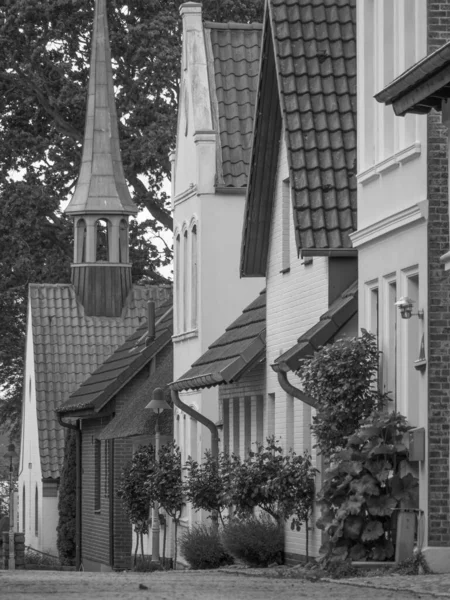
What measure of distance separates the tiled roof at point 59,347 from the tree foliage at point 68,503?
2.04 metres

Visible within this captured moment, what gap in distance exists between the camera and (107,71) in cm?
5159

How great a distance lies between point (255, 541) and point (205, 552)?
1464 millimetres

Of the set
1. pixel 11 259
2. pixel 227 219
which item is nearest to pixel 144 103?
pixel 11 259

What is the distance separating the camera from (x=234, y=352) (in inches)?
1106

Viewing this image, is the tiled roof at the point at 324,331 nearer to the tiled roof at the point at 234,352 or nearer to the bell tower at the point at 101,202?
the tiled roof at the point at 234,352

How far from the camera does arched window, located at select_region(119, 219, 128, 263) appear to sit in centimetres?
5416

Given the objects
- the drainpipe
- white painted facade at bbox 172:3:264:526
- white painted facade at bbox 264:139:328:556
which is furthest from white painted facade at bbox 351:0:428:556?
white painted facade at bbox 172:3:264:526

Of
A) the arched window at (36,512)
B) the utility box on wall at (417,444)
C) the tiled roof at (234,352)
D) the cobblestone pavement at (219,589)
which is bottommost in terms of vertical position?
the arched window at (36,512)

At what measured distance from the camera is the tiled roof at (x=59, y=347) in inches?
1951

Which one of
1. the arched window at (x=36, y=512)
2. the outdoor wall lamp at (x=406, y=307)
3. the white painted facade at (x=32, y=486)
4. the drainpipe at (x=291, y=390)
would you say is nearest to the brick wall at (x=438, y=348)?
the outdoor wall lamp at (x=406, y=307)

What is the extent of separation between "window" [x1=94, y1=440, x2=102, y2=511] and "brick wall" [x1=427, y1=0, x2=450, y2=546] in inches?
973

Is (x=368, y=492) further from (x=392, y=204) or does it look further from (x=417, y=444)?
(x=392, y=204)

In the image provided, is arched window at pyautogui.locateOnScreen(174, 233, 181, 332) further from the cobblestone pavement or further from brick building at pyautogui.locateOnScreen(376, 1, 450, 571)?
brick building at pyautogui.locateOnScreen(376, 1, 450, 571)

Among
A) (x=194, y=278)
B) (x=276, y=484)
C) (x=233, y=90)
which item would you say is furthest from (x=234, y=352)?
(x=233, y=90)
